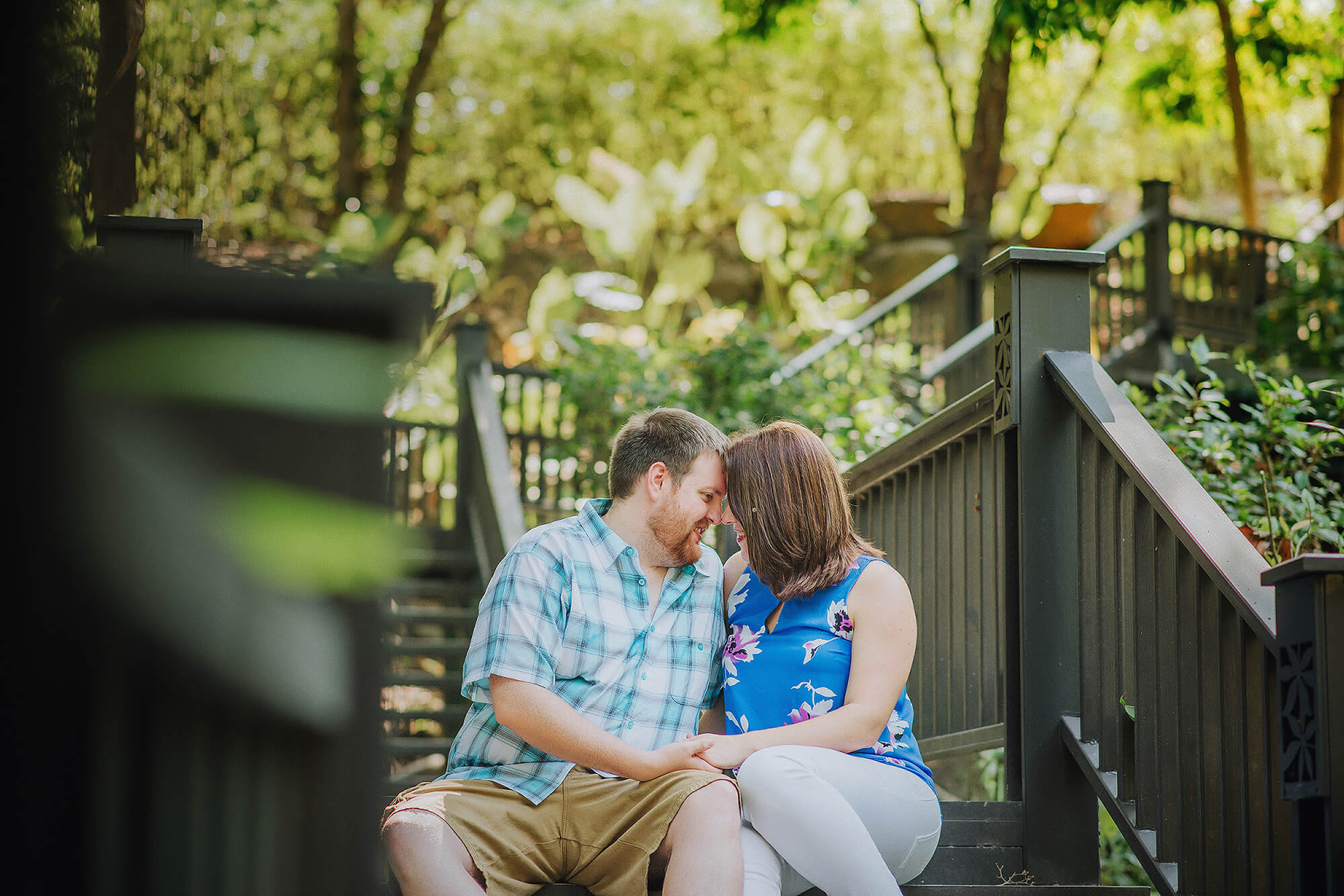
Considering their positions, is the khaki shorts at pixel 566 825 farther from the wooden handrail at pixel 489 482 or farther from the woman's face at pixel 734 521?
the wooden handrail at pixel 489 482

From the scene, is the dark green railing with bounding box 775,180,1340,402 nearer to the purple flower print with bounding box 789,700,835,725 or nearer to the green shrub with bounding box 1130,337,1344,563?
the green shrub with bounding box 1130,337,1344,563

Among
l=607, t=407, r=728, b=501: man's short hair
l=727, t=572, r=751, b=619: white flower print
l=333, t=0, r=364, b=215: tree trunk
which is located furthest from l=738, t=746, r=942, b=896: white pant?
l=333, t=0, r=364, b=215: tree trunk

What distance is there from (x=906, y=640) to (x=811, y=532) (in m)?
0.30

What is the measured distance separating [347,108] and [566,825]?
12.6 m

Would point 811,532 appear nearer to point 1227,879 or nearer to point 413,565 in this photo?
point 1227,879

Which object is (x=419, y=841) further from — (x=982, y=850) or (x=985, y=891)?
(x=982, y=850)

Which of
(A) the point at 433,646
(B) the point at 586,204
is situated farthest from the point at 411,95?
(A) the point at 433,646

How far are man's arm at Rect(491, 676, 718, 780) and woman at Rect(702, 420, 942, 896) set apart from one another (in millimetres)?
109

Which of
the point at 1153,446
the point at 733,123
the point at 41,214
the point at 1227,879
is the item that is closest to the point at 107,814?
the point at 41,214

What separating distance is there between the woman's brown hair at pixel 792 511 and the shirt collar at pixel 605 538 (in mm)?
136

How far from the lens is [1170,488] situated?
2432 millimetres

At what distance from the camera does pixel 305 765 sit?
1029mm

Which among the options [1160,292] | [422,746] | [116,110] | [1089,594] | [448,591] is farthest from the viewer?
[1160,292]

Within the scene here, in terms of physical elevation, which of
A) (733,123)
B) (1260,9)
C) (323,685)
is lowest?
(323,685)
